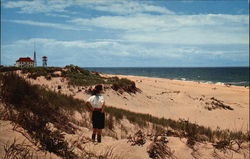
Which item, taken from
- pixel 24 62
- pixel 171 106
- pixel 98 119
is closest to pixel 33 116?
pixel 98 119

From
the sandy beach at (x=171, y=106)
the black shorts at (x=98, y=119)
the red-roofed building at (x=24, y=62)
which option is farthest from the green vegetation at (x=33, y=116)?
the red-roofed building at (x=24, y=62)

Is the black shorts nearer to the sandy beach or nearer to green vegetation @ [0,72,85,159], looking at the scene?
green vegetation @ [0,72,85,159]

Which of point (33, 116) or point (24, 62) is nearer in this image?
point (33, 116)

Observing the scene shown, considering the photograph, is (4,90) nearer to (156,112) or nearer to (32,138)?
(32,138)

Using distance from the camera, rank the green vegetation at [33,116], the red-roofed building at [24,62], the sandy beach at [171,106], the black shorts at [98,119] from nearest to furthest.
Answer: the green vegetation at [33,116] < the black shorts at [98,119] < the sandy beach at [171,106] < the red-roofed building at [24,62]

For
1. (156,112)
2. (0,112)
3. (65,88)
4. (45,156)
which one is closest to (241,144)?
(45,156)

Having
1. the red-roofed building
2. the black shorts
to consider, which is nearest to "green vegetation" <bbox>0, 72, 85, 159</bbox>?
the black shorts

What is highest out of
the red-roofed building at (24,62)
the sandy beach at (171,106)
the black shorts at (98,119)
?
the red-roofed building at (24,62)

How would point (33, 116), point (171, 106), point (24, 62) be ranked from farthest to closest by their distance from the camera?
1. point (24, 62)
2. point (171, 106)
3. point (33, 116)

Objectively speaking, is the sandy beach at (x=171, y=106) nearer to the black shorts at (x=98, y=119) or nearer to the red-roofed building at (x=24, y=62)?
the red-roofed building at (x=24, y=62)

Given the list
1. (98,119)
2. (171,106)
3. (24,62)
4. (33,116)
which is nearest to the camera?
(33,116)

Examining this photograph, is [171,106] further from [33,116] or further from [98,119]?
[33,116]

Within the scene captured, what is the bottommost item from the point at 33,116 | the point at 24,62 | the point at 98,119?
the point at 98,119

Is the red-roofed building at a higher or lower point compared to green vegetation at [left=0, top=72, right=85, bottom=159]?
higher
